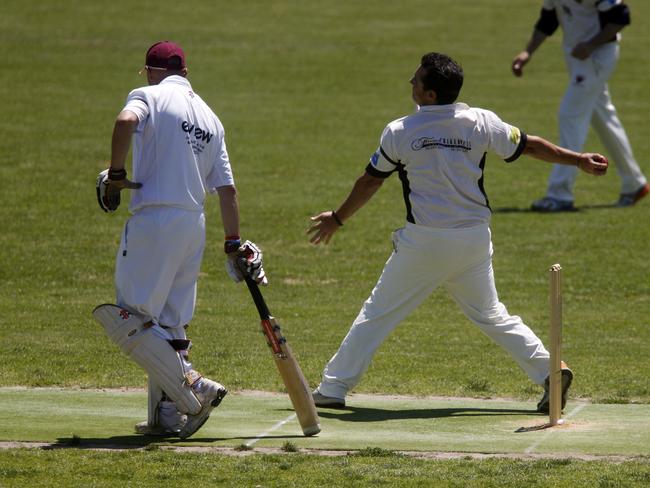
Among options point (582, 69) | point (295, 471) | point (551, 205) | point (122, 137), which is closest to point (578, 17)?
point (582, 69)

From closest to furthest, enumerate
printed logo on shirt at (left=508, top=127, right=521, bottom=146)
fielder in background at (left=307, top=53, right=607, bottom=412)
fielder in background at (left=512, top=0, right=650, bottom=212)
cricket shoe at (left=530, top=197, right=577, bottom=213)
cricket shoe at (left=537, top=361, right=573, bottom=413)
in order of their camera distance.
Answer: fielder in background at (left=307, top=53, right=607, bottom=412), printed logo on shirt at (left=508, top=127, right=521, bottom=146), cricket shoe at (left=537, top=361, right=573, bottom=413), fielder in background at (left=512, top=0, right=650, bottom=212), cricket shoe at (left=530, top=197, right=577, bottom=213)

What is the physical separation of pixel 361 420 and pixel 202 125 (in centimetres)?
201

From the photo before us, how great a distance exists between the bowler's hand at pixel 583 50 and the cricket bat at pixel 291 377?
874cm

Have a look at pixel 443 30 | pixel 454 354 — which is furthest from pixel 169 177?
pixel 443 30

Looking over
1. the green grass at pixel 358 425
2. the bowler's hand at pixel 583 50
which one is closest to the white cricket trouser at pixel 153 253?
the green grass at pixel 358 425

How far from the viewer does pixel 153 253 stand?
721 centimetres

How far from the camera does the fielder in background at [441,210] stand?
25.1 feet

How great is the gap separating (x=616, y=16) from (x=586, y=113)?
120 cm

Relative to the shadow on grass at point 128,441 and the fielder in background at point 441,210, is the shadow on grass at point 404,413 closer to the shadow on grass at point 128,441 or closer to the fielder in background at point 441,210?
the fielder in background at point 441,210

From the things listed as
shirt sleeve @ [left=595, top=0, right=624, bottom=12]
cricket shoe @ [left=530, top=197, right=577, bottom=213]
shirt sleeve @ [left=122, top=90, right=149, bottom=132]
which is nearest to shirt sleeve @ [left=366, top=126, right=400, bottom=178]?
shirt sleeve @ [left=122, top=90, right=149, bottom=132]

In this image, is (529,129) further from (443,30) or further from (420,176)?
(420,176)

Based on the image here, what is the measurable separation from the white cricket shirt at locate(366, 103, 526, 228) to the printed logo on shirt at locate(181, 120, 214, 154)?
1030mm

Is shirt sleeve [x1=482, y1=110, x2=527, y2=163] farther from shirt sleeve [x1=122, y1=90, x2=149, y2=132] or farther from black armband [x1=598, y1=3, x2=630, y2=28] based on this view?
black armband [x1=598, y1=3, x2=630, y2=28]

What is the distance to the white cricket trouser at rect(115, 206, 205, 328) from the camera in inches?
284
